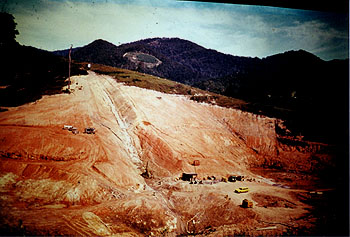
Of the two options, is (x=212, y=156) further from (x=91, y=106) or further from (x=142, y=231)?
(x=91, y=106)

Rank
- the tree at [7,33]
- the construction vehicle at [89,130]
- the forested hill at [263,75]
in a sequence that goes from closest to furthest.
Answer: the tree at [7,33]
the construction vehicle at [89,130]
the forested hill at [263,75]

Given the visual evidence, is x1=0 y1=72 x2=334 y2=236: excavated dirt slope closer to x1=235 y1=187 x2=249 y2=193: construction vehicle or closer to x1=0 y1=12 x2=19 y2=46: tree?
x1=235 y1=187 x2=249 y2=193: construction vehicle

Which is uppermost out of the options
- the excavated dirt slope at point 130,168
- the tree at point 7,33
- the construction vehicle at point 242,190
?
the tree at point 7,33

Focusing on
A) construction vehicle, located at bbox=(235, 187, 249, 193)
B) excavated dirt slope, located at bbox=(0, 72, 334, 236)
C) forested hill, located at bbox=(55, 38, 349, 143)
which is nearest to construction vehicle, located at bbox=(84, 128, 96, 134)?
excavated dirt slope, located at bbox=(0, 72, 334, 236)

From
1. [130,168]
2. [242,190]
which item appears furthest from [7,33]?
[242,190]

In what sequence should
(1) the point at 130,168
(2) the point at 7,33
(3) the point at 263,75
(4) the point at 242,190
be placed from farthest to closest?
(3) the point at 263,75, (2) the point at 7,33, (4) the point at 242,190, (1) the point at 130,168

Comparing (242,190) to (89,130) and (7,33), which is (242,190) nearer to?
(89,130)

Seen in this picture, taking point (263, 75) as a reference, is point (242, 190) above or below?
below

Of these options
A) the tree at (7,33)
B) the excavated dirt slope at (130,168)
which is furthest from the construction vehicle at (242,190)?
the tree at (7,33)

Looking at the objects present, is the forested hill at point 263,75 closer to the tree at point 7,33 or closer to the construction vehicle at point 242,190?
the construction vehicle at point 242,190
